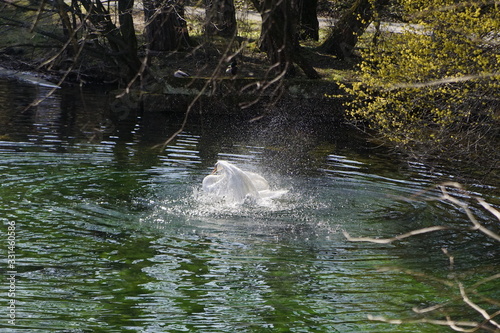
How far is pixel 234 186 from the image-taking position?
1148cm

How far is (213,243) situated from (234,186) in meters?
2.25

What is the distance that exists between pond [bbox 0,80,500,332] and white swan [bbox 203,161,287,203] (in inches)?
7.1

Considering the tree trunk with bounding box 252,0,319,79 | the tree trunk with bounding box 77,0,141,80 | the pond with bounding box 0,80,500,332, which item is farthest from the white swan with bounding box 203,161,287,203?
the tree trunk with bounding box 77,0,141,80

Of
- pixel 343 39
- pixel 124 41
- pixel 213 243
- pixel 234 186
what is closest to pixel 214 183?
pixel 234 186

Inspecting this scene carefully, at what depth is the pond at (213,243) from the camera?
7066 mm

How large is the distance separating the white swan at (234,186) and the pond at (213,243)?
179mm

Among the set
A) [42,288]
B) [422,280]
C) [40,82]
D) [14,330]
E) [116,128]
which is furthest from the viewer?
[40,82]

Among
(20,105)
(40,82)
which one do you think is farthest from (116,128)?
(40,82)

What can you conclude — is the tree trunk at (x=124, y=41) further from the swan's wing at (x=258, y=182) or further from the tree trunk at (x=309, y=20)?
the swan's wing at (x=258, y=182)

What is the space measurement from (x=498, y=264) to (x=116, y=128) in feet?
39.7

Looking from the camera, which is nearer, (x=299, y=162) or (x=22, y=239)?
(x=22, y=239)

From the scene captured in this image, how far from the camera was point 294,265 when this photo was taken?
8.70m

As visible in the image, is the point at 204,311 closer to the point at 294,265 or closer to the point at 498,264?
the point at 294,265

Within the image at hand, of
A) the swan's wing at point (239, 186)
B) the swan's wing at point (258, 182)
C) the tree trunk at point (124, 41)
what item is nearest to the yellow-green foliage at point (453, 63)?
the swan's wing at point (258, 182)
